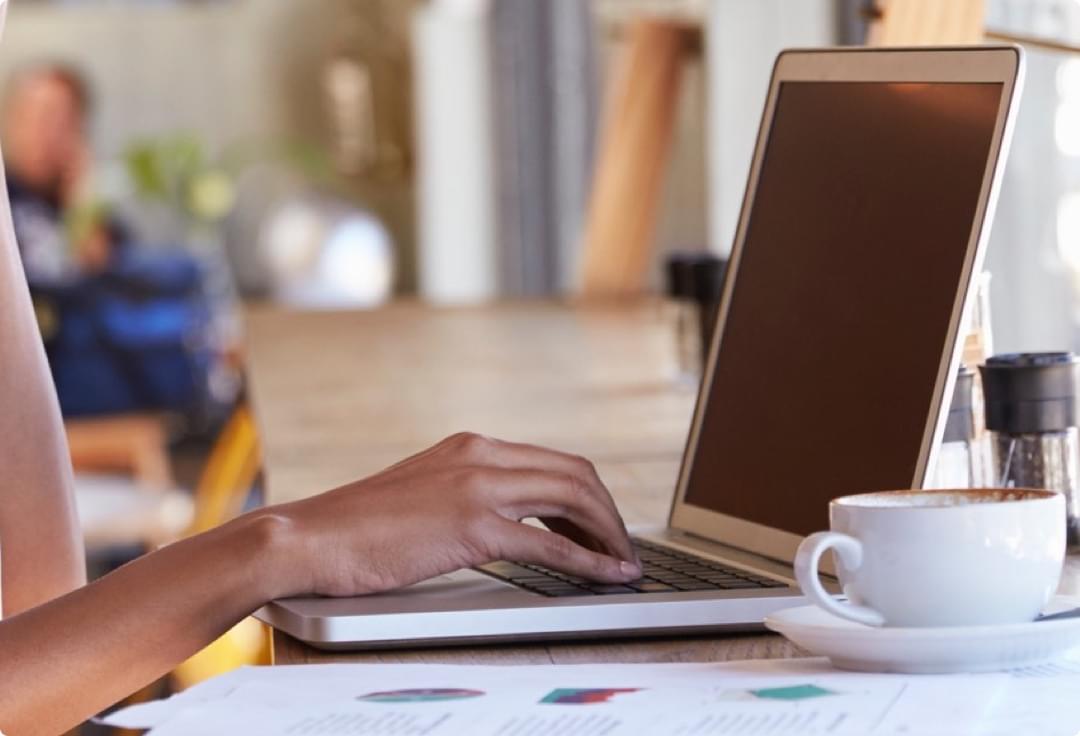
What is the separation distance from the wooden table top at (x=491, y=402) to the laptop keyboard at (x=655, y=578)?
49 mm

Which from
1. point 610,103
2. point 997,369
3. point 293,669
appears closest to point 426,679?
point 293,669

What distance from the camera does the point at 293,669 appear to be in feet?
2.07

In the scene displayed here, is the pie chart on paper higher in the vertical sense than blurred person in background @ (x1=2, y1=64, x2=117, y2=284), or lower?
lower

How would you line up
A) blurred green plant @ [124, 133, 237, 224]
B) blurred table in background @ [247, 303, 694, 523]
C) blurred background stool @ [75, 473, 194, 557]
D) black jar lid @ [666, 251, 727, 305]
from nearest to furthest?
1. blurred table in background @ [247, 303, 694, 523]
2. black jar lid @ [666, 251, 727, 305]
3. blurred background stool @ [75, 473, 194, 557]
4. blurred green plant @ [124, 133, 237, 224]

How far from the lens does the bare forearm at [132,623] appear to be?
0.70 meters

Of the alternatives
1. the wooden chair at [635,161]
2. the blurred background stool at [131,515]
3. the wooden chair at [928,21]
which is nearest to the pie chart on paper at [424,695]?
the wooden chair at [928,21]

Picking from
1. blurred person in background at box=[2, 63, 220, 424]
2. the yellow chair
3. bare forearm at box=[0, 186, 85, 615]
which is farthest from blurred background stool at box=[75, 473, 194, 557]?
bare forearm at box=[0, 186, 85, 615]

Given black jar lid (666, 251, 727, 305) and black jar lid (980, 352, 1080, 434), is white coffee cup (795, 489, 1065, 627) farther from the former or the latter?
black jar lid (666, 251, 727, 305)

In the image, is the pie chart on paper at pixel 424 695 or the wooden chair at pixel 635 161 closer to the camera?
the pie chart on paper at pixel 424 695

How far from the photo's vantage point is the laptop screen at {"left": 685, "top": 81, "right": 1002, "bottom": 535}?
77cm

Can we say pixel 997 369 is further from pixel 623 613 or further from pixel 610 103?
pixel 610 103

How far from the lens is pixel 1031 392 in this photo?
2.80 ft

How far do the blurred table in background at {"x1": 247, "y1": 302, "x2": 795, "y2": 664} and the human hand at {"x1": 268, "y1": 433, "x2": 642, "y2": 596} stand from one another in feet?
0.14

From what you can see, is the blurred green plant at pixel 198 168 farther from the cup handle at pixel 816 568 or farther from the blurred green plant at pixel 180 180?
the cup handle at pixel 816 568
